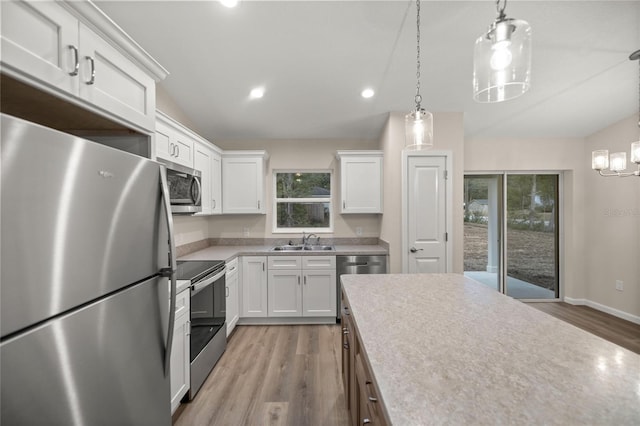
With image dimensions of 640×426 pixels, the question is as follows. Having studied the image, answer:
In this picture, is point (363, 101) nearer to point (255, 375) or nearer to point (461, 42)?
point (461, 42)

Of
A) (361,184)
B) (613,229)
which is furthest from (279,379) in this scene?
(613,229)

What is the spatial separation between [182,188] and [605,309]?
5.64m

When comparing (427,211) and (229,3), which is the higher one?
(229,3)

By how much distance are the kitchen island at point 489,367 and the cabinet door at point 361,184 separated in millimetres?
2428

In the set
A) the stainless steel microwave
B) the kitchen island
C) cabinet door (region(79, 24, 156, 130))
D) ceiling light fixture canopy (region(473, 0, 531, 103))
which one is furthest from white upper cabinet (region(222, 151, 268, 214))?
ceiling light fixture canopy (region(473, 0, 531, 103))

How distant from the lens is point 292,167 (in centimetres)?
420

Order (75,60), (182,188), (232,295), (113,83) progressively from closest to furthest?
(75,60) < (113,83) < (182,188) < (232,295)

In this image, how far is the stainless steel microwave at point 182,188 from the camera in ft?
7.39

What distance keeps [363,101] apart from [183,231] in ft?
8.62

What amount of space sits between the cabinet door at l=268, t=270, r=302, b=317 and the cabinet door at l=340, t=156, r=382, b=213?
1.15 m

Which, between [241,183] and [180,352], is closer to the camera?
[180,352]

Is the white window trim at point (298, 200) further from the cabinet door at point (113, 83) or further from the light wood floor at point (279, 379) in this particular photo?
the cabinet door at point (113, 83)

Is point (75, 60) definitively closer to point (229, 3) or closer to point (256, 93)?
point (229, 3)

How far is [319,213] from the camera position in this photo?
4316 mm
